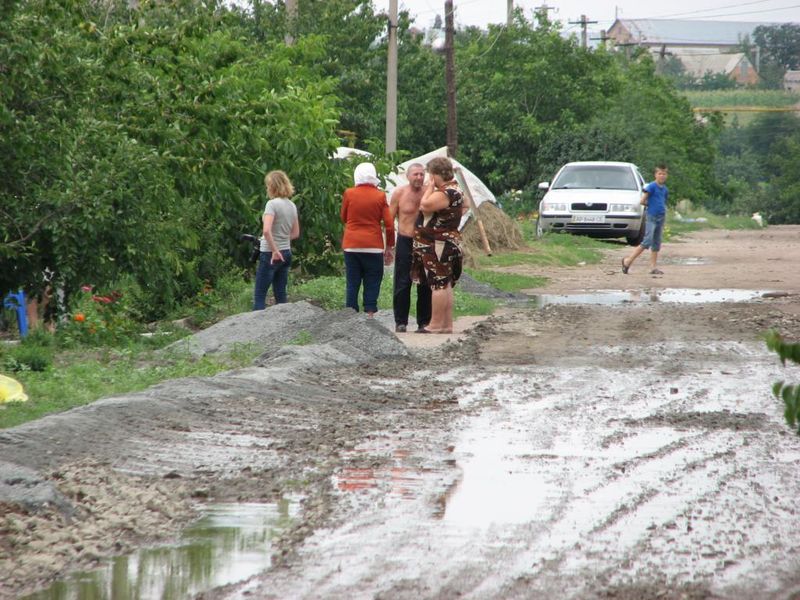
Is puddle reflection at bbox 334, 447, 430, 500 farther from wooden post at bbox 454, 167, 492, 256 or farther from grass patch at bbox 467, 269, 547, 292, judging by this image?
wooden post at bbox 454, 167, 492, 256

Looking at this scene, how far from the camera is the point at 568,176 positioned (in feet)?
102

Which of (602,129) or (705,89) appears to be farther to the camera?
(705,89)

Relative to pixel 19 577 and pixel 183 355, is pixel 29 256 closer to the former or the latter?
pixel 183 355

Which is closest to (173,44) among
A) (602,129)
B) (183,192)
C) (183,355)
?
(183,192)

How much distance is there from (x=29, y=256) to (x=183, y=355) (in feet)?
A: 7.57

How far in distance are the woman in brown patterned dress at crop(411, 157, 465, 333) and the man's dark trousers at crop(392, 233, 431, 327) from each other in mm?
163

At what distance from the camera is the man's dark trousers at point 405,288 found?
13516 millimetres

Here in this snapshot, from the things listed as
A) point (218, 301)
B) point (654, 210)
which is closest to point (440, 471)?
point (218, 301)

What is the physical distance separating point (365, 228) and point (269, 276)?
138 centimetres

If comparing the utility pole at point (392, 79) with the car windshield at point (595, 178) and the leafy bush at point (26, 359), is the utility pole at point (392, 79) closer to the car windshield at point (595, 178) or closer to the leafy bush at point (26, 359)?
the car windshield at point (595, 178)

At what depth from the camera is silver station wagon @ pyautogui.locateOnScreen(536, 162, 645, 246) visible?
29.7 metres

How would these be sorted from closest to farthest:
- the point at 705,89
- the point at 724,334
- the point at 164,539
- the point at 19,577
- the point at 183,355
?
the point at 19,577, the point at 164,539, the point at 183,355, the point at 724,334, the point at 705,89

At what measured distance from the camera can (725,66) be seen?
609ft

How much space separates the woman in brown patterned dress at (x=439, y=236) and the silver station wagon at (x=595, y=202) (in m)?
16.8
